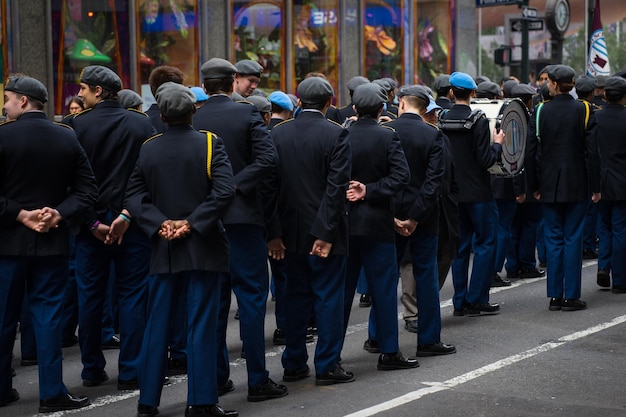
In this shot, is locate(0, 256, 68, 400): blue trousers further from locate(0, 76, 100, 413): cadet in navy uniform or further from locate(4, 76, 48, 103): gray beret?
locate(4, 76, 48, 103): gray beret

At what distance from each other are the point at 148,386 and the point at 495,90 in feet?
24.2

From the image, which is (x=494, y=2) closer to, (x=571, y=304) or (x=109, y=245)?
(x=571, y=304)

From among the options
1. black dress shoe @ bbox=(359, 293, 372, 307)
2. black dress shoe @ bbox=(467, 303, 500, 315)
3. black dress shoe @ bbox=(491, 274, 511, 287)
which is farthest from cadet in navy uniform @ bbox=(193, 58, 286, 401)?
black dress shoe @ bbox=(491, 274, 511, 287)

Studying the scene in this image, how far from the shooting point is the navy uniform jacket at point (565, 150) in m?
10.8

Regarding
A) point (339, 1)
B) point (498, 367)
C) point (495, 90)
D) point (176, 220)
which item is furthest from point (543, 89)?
point (339, 1)

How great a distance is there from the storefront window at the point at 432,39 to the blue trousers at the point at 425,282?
1531 centimetres

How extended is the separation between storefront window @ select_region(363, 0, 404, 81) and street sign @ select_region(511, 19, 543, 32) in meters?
2.26

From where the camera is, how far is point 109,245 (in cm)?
818

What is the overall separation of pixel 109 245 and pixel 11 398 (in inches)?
48.5

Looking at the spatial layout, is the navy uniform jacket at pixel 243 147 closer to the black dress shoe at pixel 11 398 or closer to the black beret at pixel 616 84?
the black dress shoe at pixel 11 398

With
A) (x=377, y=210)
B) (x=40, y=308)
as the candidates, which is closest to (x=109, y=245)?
(x=40, y=308)

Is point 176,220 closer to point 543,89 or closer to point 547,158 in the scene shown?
point 547,158

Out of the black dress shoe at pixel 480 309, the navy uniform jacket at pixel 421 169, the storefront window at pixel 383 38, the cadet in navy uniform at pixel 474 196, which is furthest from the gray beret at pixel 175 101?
the storefront window at pixel 383 38

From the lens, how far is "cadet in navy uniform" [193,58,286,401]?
25.1 feet
